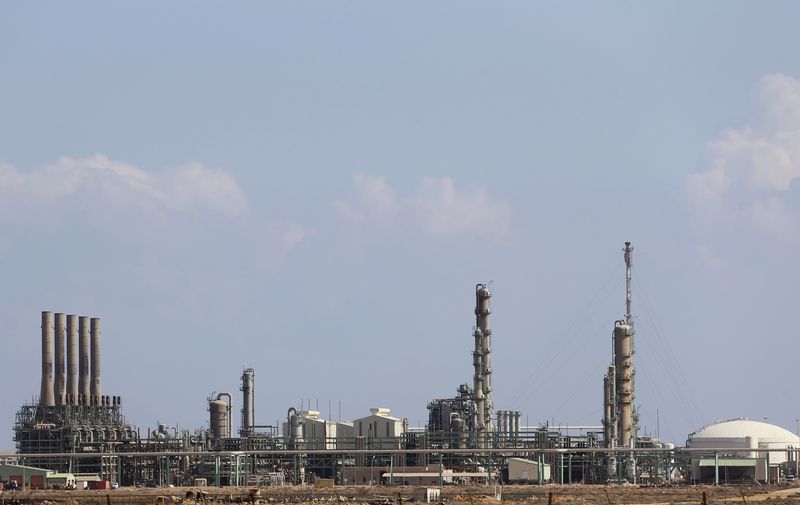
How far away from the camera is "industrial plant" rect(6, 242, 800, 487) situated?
93312 mm

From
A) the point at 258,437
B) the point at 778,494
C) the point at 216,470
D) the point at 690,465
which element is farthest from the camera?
the point at 258,437

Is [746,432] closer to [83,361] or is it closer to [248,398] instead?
[248,398]

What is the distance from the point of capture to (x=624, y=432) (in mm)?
101438

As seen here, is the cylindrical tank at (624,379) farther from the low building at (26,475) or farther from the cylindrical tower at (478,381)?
the low building at (26,475)

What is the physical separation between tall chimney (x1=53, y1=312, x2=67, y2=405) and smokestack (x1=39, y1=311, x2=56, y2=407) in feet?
1.25

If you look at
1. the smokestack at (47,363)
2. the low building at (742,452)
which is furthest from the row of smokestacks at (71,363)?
the low building at (742,452)

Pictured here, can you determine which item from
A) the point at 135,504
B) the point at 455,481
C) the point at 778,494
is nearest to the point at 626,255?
the point at 455,481

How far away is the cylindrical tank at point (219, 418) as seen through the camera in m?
108

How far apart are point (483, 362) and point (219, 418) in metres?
18.9

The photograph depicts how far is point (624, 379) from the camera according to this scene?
335 feet

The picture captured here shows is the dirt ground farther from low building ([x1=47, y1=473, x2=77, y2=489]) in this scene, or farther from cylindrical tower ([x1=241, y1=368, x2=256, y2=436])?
cylindrical tower ([x1=241, y1=368, x2=256, y2=436])

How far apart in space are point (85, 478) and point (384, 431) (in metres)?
22.3

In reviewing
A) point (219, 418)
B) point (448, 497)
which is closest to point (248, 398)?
point (219, 418)

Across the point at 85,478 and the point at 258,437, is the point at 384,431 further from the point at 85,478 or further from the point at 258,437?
the point at 85,478
